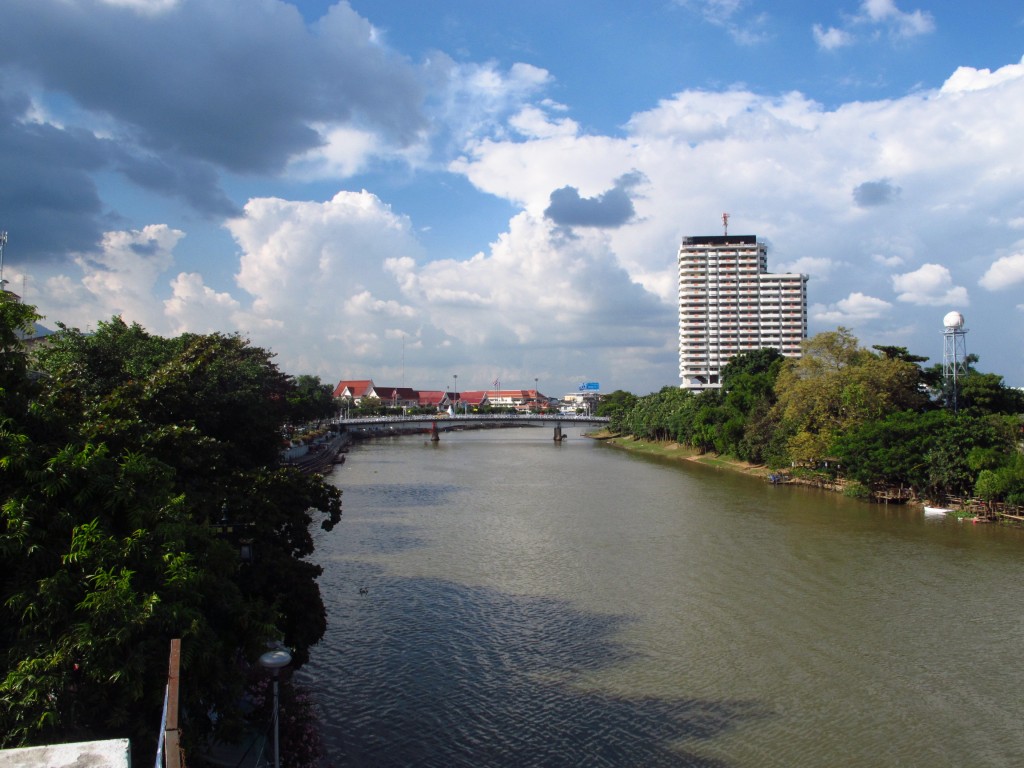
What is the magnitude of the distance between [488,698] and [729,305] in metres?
93.2

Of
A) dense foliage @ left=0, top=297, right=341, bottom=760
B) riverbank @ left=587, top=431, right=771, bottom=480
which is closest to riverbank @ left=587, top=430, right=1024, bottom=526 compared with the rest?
riverbank @ left=587, top=431, right=771, bottom=480

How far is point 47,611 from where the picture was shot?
643 centimetres

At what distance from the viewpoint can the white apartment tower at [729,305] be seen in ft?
322

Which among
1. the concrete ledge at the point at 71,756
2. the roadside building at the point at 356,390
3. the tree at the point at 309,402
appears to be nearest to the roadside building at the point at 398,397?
the roadside building at the point at 356,390

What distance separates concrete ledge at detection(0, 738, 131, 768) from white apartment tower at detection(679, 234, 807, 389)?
96.0 metres

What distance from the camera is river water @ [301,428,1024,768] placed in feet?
35.3

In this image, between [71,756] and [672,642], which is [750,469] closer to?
[672,642]

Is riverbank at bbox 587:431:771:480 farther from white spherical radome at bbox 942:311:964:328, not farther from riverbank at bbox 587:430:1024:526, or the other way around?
white spherical radome at bbox 942:311:964:328

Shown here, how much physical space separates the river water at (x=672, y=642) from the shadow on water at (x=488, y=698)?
0.04m

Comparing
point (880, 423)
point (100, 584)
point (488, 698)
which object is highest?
point (880, 423)

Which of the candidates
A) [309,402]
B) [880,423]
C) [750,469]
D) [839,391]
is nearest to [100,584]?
[880,423]

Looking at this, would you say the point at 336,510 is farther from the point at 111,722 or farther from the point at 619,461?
the point at 619,461

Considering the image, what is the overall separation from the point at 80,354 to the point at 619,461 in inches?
1753

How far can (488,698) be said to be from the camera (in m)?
12.1
